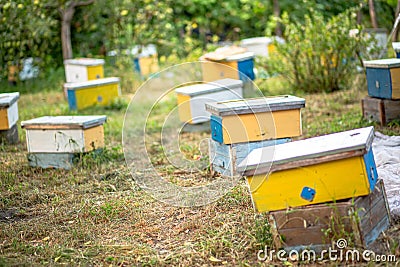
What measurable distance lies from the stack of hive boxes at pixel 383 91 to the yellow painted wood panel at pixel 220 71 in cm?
170

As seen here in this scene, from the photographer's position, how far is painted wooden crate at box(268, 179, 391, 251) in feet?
8.27

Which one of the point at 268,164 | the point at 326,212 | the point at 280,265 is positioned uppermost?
the point at 268,164

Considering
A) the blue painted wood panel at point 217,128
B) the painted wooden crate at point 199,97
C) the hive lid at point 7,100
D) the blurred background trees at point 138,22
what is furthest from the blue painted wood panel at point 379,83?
the hive lid at point 7,100

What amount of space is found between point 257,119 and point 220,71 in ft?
9.03

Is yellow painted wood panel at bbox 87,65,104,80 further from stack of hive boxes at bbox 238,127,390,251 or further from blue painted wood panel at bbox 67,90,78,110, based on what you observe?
stack of hive boxes at bbox 238,127,390,251

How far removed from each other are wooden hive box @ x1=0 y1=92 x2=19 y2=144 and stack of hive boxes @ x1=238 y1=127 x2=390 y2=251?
3.08 m

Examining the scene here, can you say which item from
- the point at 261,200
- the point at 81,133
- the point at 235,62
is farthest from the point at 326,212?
the point at 235,62

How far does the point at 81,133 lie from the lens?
4441mm

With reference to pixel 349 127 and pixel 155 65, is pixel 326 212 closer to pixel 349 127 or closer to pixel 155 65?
pixel 349 127

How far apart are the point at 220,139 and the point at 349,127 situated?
1.56m

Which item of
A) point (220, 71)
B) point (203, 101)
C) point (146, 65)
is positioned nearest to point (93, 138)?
point (203, 101)

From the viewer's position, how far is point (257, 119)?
12.5ft

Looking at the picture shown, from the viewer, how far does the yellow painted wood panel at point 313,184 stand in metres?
2.53

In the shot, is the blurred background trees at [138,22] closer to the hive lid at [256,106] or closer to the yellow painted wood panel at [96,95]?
Result: the yellow painted wood panel at [96,95]
